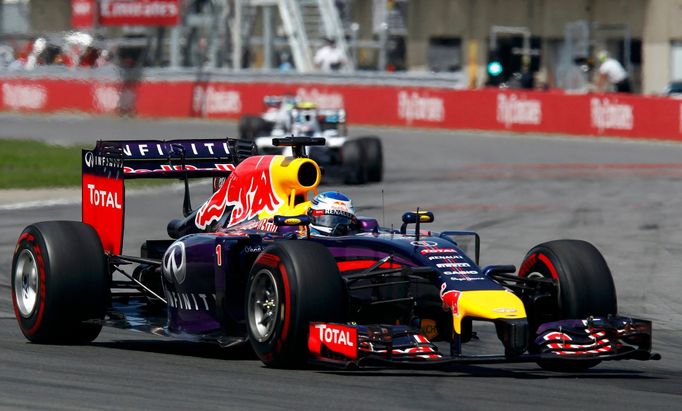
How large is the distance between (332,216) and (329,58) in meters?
34.2

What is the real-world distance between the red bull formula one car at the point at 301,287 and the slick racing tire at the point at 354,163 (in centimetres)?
1458

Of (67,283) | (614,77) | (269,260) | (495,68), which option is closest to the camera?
(269,260)

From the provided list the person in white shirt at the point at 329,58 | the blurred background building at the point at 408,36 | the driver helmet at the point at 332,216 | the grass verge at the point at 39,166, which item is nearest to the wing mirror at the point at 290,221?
the driver helmet at the point at 332,216

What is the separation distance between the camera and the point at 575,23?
48.4 metres

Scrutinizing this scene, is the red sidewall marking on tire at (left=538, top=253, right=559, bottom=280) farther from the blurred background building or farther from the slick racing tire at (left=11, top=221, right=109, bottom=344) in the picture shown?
the blurred background building

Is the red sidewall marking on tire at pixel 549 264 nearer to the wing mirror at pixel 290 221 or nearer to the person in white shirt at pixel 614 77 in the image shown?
the wing mirror at pixel 290 221

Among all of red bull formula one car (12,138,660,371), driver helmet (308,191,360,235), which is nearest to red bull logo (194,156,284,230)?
red bull formula one car (12,138,660,371)

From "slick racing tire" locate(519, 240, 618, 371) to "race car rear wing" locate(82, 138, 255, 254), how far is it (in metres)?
3.31

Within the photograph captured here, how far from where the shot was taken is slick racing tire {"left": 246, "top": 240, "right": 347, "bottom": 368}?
28.8 feet

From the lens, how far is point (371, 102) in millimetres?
41500

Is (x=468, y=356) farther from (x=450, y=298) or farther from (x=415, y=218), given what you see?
(x=415, y=218)

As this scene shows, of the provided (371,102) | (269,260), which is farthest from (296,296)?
(371,102)

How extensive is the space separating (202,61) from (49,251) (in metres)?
40.3

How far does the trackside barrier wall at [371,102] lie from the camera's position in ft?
120
